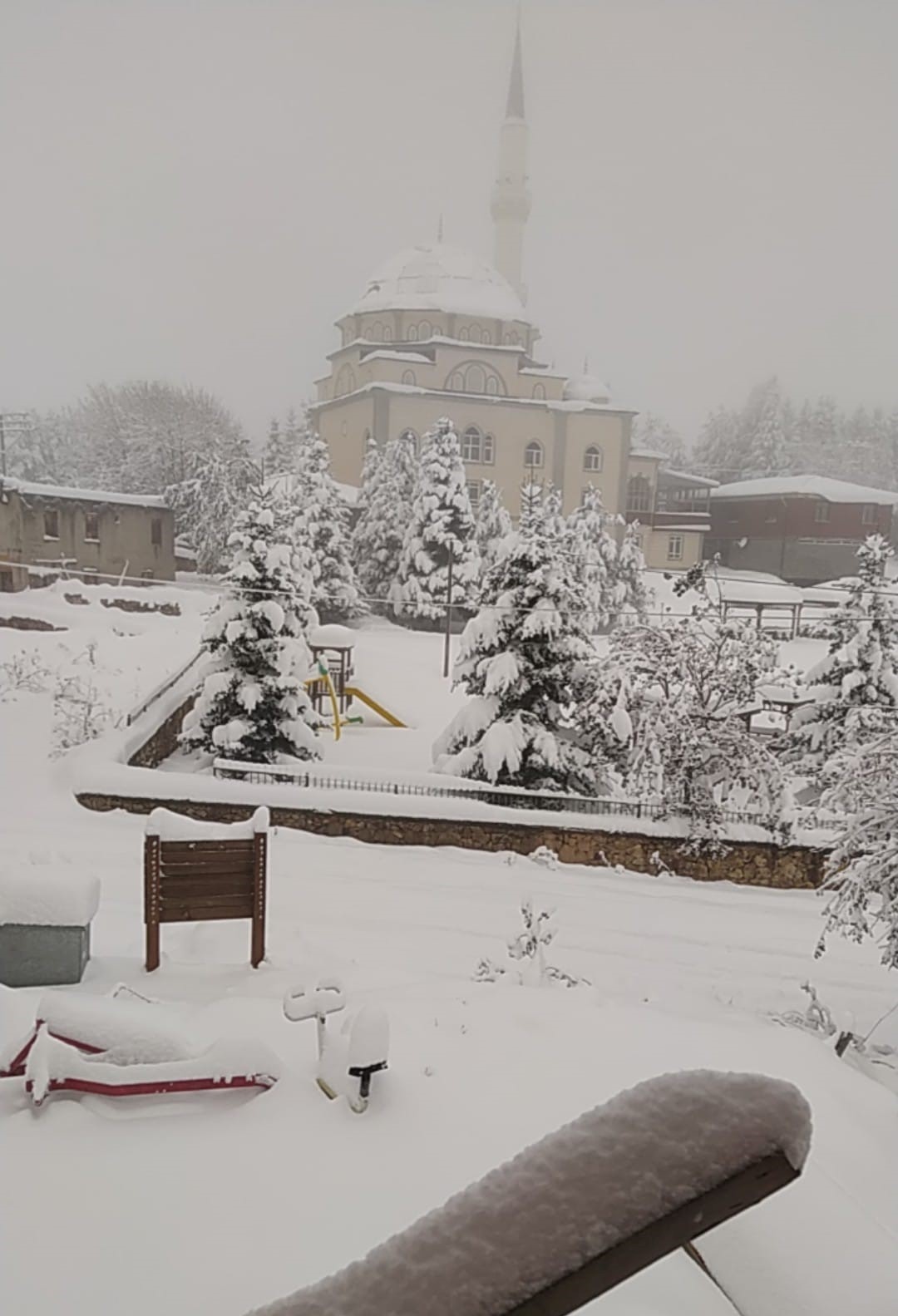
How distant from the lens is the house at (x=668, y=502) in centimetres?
445

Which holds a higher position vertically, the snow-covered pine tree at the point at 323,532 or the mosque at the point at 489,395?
the mosque at the point at 489,395

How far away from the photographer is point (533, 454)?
4715mm

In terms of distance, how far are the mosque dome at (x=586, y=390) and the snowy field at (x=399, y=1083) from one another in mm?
2683

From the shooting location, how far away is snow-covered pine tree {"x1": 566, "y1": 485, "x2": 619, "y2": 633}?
15.9ft

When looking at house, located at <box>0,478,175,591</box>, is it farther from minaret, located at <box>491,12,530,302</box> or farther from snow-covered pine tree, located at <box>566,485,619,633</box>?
snow-covered pine tree, located at <box>566,485,619,633</box>

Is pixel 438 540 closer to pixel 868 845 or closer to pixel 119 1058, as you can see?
pixel 868 845

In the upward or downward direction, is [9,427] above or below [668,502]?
above

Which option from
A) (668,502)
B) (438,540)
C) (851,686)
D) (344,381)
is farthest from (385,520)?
(851,686)

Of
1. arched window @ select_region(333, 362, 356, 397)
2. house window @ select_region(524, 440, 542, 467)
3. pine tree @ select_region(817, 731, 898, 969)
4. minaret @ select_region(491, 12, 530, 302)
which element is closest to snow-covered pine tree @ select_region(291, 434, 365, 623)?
arched window @ select_region(333, 362, 356, 397)

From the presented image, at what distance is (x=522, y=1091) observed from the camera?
6.15 feet

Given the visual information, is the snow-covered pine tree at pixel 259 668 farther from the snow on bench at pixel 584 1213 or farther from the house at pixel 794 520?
the snow on bench at pixel 584 1213

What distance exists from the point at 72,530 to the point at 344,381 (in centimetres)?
166

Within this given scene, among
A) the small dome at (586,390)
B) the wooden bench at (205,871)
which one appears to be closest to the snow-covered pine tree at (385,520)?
the small dome at (586,390)

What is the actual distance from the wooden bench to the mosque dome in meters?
2.80
